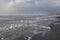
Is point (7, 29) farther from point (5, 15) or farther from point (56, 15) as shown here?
point (56, 15)

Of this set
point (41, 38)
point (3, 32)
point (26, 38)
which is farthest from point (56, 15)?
point (3, 32)

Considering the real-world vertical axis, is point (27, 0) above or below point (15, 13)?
above

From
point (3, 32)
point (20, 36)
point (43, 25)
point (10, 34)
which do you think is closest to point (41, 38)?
point (43, 25)

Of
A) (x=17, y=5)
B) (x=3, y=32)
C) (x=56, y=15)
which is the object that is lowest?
(x=3, y=32)

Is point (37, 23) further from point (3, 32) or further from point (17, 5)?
point (3, 32)

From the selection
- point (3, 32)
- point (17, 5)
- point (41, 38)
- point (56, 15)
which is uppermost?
point (17, 5)

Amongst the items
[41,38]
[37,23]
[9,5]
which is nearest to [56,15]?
[37,23]

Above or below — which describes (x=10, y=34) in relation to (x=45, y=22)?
below
